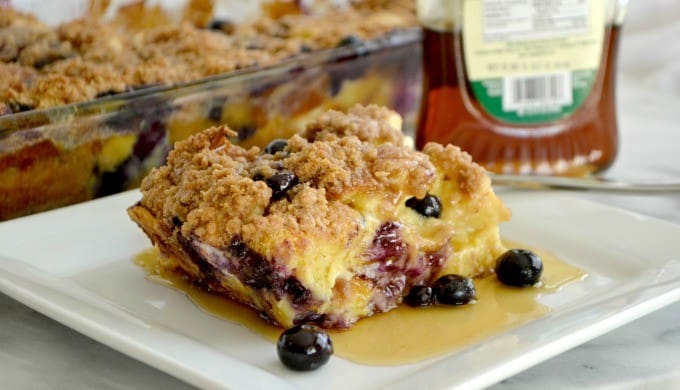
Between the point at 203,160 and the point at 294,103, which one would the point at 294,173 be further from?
the point at 294,103

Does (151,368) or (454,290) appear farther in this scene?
(454,290)

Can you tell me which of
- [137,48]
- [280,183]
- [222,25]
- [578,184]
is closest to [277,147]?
[280,183]

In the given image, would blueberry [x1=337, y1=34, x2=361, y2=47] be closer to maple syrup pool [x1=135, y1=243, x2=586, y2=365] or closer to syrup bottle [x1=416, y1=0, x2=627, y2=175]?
syrup bottle [x1=416, y1=0, x2=627, y2=175]

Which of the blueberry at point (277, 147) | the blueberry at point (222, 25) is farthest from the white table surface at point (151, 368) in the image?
the blueberry at point (222, 25)

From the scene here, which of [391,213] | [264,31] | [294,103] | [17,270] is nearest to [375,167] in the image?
[391,213]

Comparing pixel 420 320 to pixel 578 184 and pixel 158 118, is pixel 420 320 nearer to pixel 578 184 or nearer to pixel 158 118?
pixel 578 184

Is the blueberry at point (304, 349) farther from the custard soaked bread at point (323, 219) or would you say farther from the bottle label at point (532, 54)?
the bottle label at point (532, 54)
